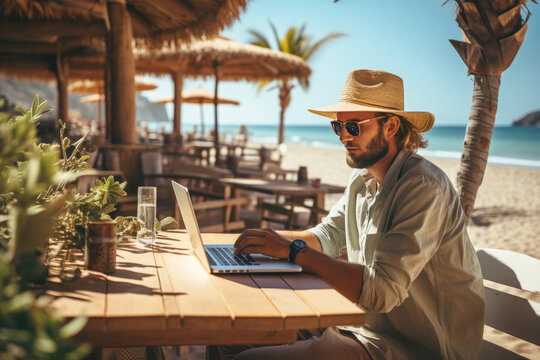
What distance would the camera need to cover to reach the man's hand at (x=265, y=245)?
1.50 metres

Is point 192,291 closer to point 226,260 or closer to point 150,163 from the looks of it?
point 226,260

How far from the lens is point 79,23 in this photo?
680cm

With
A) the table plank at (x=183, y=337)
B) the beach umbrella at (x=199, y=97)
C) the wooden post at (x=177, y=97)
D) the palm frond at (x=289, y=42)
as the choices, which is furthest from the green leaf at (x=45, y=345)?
the palm frond at (x=289, y=42)

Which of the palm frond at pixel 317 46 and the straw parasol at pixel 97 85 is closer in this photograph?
the straw parasol at pixel 97 85

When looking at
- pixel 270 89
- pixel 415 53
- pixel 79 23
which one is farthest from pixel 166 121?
pixel 79 23

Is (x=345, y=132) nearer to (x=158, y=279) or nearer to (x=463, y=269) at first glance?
(x=463, y=269)

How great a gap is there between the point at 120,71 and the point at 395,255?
4849 mm

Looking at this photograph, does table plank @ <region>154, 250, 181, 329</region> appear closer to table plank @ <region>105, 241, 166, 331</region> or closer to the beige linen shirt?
table plank @ <region>105, 241, 166, 331</region>

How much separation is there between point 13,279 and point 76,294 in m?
0.50

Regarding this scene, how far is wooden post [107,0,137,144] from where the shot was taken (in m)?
5.45

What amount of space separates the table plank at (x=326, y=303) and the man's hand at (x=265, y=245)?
6.1 inches

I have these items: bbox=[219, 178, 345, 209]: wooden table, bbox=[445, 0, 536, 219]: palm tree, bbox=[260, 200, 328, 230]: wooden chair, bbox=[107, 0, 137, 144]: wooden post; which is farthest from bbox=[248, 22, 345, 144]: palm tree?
bbox=[445, 0, 536, 219]: palm tree

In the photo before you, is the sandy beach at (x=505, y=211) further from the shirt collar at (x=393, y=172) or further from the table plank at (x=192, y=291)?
the table plank at (x=192, y=291)

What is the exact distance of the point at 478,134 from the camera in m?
2.47
